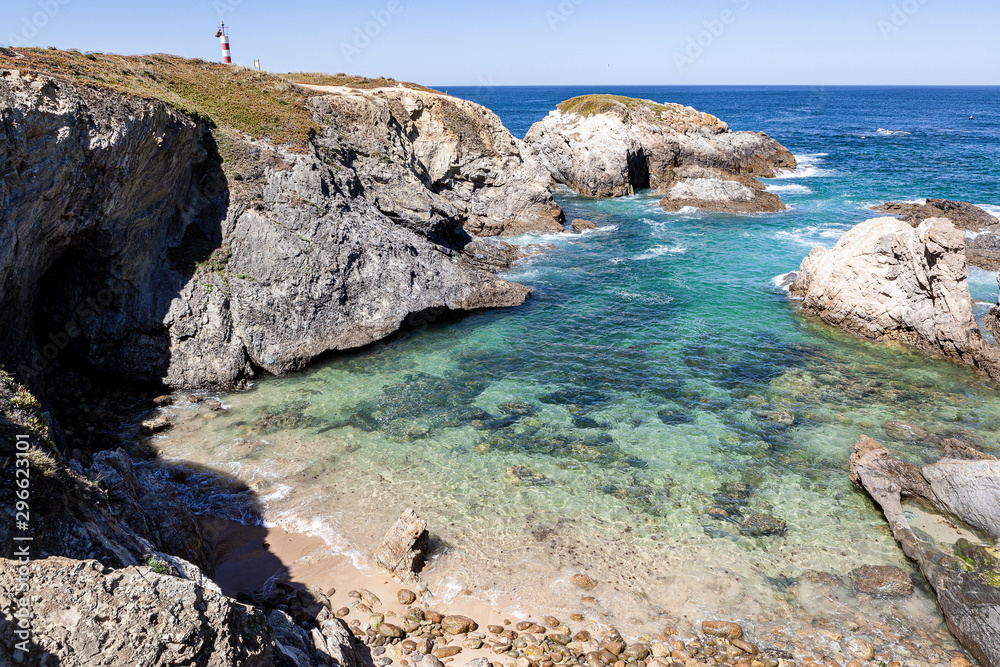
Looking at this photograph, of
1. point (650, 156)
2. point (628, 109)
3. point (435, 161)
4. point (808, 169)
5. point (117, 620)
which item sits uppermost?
point (628, 109)

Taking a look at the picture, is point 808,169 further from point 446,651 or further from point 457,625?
point 446,651

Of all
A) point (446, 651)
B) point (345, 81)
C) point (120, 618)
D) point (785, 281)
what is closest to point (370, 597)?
point (446, 651)

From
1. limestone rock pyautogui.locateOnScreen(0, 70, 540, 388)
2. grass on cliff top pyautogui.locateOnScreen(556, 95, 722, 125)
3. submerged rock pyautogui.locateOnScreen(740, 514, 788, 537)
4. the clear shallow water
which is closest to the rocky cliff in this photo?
limestone rock pyautogui.locateOnScreen(0, 70, 540, 388)

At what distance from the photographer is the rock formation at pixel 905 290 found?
22.8 metres

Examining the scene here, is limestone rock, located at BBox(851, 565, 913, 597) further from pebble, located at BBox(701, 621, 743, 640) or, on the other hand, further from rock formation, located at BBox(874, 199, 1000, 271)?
rock formation, located at BBox(874, 199, 1000, 271)

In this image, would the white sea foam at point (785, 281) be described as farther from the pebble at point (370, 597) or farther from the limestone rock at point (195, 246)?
the pebble at point (370, 597)

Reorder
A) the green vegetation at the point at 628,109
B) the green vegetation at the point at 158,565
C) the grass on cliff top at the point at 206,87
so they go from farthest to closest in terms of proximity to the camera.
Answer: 1. the green vegetation at the point at 628,109
2. the grass on cliff top at the point at 206,87
3. the green vegetation at the point at 158,565

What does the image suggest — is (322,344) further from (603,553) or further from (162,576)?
(162,576)

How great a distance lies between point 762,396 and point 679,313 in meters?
8.43

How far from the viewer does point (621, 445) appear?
17656 mm

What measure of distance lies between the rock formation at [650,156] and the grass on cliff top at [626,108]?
0.06 metres

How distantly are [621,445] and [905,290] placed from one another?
52.7 feet

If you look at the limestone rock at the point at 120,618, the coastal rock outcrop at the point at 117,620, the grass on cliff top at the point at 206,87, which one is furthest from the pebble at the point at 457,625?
the grass on cliff top at the point at 206,87

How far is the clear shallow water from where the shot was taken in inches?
507
